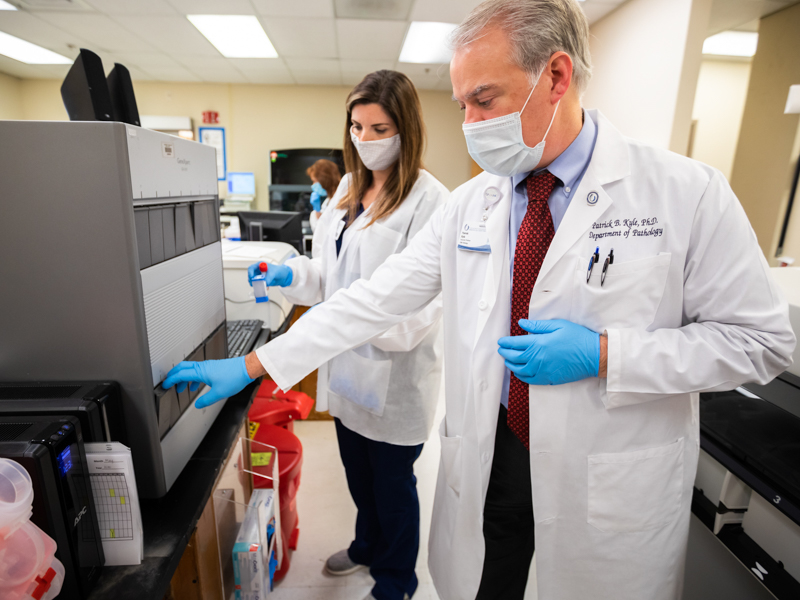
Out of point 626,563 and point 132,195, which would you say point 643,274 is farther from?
point 132,195

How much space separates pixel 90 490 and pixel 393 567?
1.11m

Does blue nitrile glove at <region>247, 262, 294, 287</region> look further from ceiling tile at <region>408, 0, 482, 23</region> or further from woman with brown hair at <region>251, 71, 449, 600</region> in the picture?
ceiling tile at <region>408, 0, 482, 23</region>

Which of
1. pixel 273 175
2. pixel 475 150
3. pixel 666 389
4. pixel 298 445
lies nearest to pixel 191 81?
pixel 273 175

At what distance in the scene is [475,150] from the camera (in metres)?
0.89

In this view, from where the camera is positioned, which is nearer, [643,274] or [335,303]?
[643,274]

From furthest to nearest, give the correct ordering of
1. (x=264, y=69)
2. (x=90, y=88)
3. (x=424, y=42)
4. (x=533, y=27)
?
(x=264, y=69)
(x=424, y=42)
(x=533, y=27)
(x=90, y=88)

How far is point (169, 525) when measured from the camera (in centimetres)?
70

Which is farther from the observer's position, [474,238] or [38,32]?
[38,32]

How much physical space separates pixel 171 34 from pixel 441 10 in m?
2.47

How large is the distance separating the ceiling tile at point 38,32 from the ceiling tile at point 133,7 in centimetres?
74

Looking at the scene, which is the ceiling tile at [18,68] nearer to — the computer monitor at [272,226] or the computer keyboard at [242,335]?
the computer monitor at [272,226]

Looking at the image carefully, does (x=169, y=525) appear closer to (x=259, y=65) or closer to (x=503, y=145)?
(x=503, y=145)

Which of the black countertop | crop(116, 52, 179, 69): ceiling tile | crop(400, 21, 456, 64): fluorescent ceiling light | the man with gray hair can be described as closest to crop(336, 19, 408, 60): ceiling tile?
crop(400, 21, 456, 64): fluorescent ceiling light

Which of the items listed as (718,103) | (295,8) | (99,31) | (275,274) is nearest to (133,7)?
(99,31)
